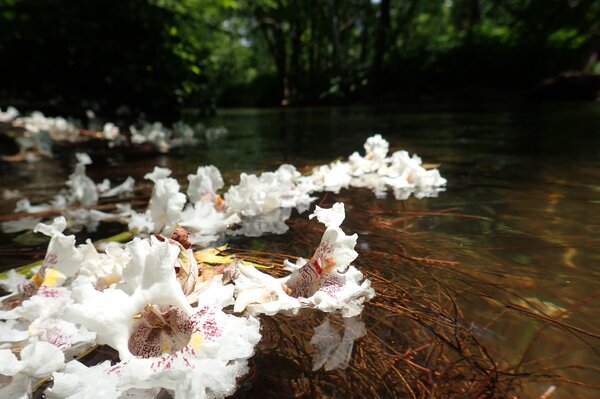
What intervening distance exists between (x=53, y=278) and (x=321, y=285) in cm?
83

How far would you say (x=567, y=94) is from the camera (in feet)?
55.2

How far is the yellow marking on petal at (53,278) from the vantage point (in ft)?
4.33

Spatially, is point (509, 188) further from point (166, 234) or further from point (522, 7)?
point (522, 7)

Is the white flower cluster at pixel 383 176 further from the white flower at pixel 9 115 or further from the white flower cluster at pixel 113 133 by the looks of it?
the white flower at pixel 9 115

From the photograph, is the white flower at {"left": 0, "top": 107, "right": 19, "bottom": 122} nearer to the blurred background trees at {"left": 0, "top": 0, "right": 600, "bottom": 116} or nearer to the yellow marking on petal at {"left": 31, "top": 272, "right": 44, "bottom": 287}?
the blurred background trees at {"left": 0, "top": 0, "right": 600, "bottom": 116}

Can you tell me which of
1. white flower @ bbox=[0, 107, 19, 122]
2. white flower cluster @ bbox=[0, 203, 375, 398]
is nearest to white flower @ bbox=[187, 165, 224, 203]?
white flower cluster @ bbox=[0, 203, 375, 398]

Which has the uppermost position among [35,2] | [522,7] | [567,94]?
[522,7]

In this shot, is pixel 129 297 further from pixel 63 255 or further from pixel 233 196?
pixel 233 196

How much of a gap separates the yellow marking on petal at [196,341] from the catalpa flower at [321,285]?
0.69ft

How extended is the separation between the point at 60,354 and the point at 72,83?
853 cm

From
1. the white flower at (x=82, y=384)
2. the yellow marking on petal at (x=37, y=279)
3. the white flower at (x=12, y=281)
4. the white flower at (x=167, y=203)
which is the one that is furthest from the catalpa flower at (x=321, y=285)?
the white flower at (x=12, y=281)

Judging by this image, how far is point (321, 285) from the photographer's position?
4.26 ft

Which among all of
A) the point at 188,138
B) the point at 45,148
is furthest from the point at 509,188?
the point at 45,148

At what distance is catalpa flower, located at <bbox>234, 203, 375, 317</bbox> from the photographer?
1.23 m
